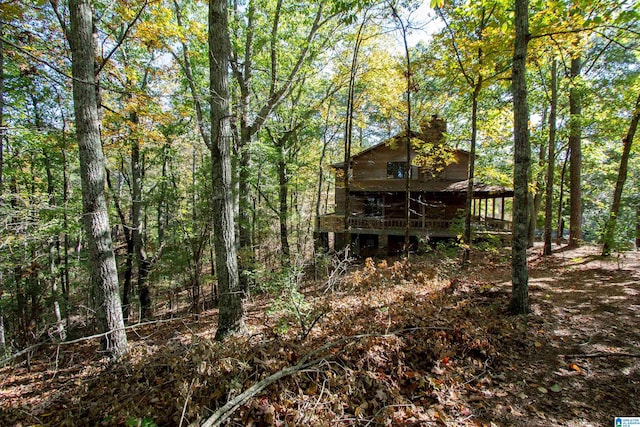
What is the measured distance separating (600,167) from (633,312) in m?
15.2

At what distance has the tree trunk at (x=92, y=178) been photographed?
4641 millimetres

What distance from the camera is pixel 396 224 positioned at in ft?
55.0

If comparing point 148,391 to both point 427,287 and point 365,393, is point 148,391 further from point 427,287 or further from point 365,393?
point 427,287

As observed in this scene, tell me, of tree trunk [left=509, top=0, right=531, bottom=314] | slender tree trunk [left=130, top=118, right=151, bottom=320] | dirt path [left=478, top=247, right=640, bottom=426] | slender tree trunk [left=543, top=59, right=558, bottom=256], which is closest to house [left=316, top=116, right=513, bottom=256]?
slender tree trunk [left=543, top=59, right=558, bottom=256]

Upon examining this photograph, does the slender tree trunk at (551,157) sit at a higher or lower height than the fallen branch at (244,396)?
higher

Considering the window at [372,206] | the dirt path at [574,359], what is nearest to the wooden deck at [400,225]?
the window at [372,206]

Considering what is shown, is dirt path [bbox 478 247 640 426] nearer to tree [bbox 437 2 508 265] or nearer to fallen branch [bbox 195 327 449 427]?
fallen branch [bbox 195 327 449 427]

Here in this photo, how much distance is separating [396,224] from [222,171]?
44.7 ft

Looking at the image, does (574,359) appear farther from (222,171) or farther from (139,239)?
(139,239)

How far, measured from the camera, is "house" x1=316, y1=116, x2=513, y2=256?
608 inches

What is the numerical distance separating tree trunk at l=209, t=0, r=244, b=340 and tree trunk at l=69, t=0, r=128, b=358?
1901 millimetres

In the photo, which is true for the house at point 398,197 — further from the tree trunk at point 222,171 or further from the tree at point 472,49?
the tree trunk at point 222,171

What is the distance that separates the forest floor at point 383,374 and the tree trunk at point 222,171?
76cm

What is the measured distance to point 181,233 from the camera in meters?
11.6
